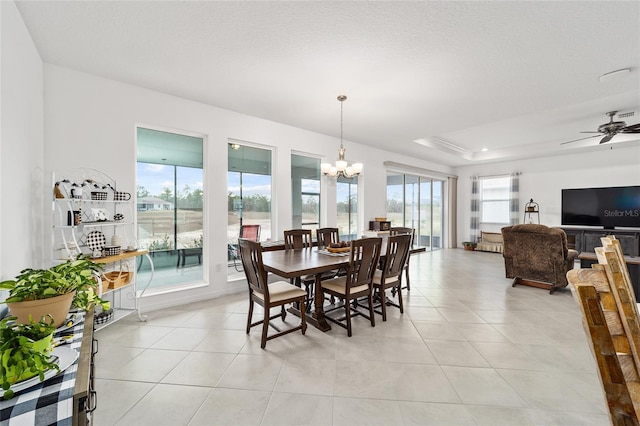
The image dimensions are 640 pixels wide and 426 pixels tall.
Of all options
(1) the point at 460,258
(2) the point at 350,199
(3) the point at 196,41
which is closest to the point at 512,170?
(1) the point at 460,258

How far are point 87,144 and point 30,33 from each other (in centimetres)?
102

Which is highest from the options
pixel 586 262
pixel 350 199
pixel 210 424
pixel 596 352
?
pixel 350 199

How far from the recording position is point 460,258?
22.7 ft

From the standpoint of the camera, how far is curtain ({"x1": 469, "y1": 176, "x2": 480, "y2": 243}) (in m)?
8.33

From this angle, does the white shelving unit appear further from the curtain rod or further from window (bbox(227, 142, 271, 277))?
the curtain rod

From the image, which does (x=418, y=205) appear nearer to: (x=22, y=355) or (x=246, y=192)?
(x=246, y=192)

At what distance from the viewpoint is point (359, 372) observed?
2.06 m

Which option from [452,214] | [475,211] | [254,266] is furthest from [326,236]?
[475,211]

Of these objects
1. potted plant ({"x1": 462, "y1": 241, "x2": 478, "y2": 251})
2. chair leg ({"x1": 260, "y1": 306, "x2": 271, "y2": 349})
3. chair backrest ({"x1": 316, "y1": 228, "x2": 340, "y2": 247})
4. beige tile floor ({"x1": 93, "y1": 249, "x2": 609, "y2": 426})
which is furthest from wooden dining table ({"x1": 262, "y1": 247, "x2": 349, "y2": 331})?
potted plant ({"x1": 462, "y1": 241, "x2": 478, "y2": 251})

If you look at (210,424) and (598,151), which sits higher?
(598,151)

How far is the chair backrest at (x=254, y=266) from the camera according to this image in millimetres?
2355

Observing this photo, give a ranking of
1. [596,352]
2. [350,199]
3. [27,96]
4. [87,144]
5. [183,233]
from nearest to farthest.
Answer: [596,352]
[27,96]
[87,144]
[183,233]
[350,199]

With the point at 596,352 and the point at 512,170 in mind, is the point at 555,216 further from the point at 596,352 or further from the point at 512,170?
the point at 596,352

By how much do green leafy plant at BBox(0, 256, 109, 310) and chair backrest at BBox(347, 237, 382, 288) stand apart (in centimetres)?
187
